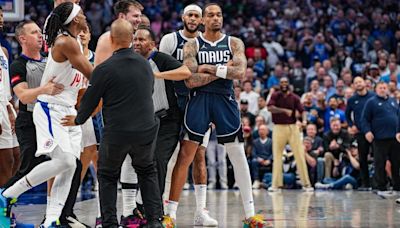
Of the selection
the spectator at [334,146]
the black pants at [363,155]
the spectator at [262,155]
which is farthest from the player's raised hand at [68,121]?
the spectator at [334,146]

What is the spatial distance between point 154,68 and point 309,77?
12346 millimetres

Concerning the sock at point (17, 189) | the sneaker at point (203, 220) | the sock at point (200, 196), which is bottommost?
the sneaker at point (203, 220)

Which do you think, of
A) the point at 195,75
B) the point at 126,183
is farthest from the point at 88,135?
the point at 195,75

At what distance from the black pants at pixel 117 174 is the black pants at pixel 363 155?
29.4 ft

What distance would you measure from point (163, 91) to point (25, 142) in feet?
4.69

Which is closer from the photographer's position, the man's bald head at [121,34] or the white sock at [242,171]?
the man's bald head at [121,34]

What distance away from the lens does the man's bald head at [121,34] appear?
22.4 ft

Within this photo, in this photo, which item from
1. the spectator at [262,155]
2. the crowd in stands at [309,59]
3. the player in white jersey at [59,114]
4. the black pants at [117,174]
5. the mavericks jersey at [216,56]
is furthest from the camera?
the spectator at [262,155]

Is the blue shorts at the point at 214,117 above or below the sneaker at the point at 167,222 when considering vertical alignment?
above

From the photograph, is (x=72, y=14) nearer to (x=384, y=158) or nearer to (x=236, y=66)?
(x=236, y=66)

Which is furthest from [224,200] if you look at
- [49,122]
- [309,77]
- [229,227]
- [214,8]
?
[309,77]

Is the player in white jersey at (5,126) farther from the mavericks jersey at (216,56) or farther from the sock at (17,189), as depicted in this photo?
the mavericks jersey at (216,56)

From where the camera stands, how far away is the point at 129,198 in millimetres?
7652

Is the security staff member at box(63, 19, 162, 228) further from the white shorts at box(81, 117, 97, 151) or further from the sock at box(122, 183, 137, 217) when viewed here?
the white shorts at box(81, 117, 97, 151)
